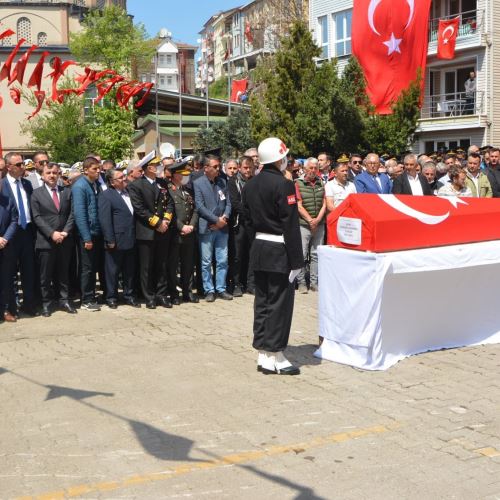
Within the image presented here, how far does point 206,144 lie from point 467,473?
102 feet

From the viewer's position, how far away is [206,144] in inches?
1394

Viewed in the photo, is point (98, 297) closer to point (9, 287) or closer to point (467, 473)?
point (9, 287)

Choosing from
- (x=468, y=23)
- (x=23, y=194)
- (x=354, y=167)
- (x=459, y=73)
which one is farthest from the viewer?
(x=459, y=73)

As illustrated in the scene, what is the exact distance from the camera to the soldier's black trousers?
7629 millimetres

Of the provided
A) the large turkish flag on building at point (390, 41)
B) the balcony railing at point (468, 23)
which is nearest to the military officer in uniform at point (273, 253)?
the large turkish flag on building at point (390, 41)

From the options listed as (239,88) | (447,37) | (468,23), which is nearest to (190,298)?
(447,37)

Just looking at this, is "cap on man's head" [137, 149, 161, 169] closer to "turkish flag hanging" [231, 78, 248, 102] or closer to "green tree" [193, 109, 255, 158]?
"green tree" [193, 109, 255, 158]

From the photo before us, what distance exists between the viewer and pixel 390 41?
32562 millimetres

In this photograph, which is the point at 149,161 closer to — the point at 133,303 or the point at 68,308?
the point at 133,303

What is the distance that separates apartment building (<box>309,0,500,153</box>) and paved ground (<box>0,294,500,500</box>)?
27.1m

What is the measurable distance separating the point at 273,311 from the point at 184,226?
4.12m

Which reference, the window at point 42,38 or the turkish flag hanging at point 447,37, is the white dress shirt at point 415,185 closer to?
the turkish flag hanging at point 447,37

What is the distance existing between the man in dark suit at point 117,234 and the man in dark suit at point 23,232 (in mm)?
997

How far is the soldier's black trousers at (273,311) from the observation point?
25.0 ft
